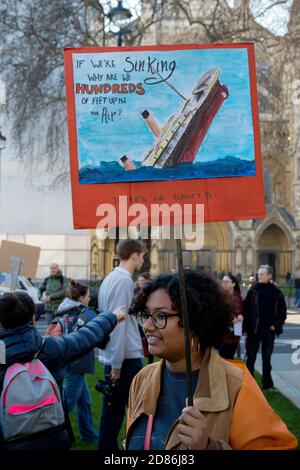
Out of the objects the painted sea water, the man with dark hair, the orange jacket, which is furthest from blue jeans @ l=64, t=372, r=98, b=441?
the orange jacket

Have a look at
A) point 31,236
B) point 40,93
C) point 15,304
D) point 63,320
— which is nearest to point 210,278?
point 15,304

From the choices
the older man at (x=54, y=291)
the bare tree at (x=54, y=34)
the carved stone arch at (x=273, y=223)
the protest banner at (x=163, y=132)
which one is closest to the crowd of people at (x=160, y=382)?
the protest banner at (x=163, y=132)

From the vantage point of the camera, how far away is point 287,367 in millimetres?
10906

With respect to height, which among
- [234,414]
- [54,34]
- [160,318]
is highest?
[54,34]

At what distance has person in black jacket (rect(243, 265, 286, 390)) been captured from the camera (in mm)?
9156

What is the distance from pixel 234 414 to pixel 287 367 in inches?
350

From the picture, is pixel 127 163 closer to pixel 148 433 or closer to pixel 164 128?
pixel 164 128

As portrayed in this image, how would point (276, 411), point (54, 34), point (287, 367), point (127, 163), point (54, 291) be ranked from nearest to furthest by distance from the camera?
point (127, 163), point (276, 411), point (287, 367), point (54, 291), point (54, 34)

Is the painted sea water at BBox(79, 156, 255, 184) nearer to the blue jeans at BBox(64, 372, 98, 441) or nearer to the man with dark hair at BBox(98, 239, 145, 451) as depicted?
the man with dark hair at BBox(98, 239, 145, 451)

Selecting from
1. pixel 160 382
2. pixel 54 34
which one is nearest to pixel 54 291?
pixel 160 382

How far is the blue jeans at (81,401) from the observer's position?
20.5 feet

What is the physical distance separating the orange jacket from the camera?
9.05 feet

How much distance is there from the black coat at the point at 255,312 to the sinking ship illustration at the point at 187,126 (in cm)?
626

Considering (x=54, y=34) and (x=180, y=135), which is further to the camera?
(x=54, y=34)
